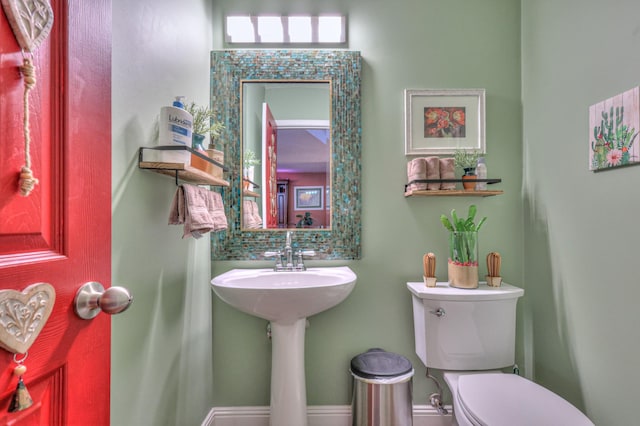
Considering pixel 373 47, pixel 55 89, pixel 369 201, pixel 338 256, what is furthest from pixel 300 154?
pixel 55 89

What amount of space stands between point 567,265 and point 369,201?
0.88 m

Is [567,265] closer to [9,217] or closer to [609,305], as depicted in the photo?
[609,305]

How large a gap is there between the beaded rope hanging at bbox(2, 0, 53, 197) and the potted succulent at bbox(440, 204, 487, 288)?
1.42 m

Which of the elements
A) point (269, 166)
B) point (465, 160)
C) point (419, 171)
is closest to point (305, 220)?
point (269, 166)

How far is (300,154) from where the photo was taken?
5.19 feet

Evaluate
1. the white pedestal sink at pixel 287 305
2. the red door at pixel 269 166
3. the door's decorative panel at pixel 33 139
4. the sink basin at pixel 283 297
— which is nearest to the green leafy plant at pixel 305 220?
the red door at pixel 269 166

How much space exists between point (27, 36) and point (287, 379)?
4.46ft

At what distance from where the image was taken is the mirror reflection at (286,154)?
5.15 feet

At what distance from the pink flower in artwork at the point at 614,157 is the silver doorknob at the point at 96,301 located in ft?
4.76

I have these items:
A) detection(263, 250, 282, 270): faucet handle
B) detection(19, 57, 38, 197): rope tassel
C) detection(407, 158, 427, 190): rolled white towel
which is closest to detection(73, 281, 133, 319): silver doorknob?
detection(19, 57, 38, 197): rope tassel

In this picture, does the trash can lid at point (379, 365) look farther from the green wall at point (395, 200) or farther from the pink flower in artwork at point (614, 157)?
the pink flower in artwork at point (614, 157)

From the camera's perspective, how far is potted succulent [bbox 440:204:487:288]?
1370 mm

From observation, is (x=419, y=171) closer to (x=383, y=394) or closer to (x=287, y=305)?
(x=287, y=305)

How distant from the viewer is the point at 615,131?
1.02 m
